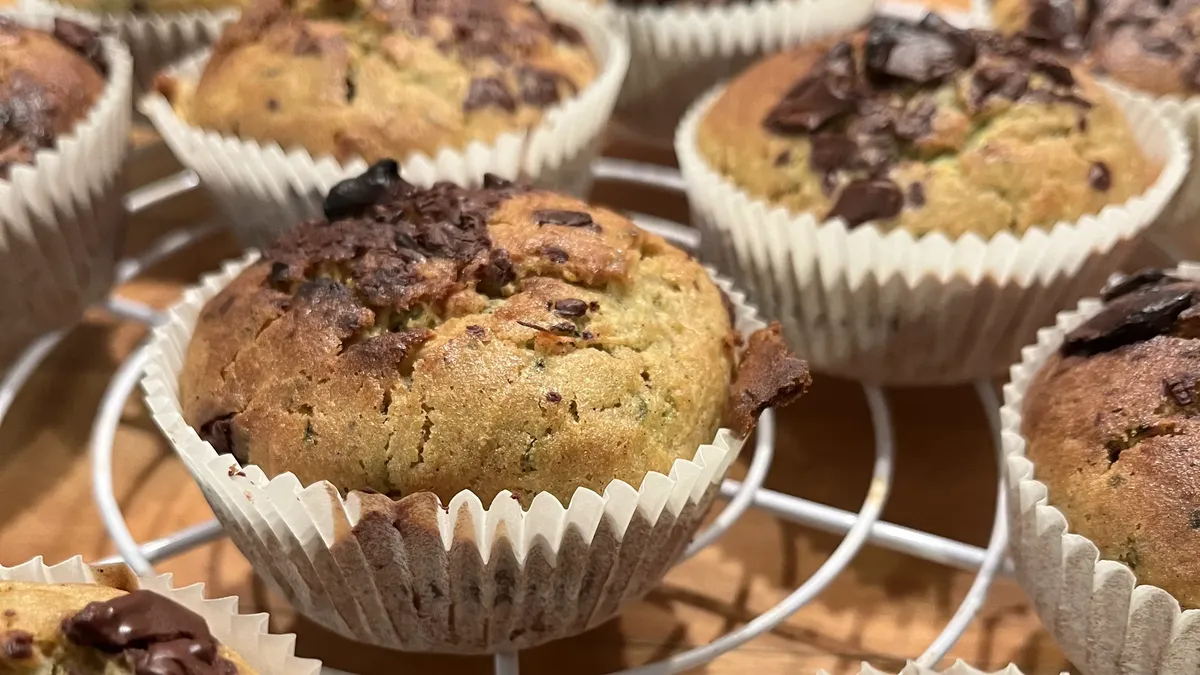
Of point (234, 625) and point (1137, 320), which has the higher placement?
point (1137, 320)

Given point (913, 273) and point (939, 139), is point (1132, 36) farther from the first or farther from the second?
point (913, 273)

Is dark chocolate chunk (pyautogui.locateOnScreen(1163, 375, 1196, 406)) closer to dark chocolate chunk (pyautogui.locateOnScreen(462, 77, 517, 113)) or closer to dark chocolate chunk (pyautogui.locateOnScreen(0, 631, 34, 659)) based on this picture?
dark chocolate chunk (pyautogui.locateOnScreen(462, 77, 517, 113))

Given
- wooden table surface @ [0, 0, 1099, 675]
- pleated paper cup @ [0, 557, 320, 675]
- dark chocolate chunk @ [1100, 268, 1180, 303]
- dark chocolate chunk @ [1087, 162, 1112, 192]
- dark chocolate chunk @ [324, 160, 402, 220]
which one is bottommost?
wooden table surface @ [0, 0, 1099, 675]

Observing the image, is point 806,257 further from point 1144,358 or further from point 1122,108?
point 1122,108

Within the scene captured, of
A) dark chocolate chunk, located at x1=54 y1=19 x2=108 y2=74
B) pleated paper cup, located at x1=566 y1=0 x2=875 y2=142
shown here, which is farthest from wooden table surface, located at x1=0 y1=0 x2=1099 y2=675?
pleated paper cup, located at x1=566 y1=0 x2=875 y2=142

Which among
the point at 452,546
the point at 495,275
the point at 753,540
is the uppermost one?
the point at 495,275

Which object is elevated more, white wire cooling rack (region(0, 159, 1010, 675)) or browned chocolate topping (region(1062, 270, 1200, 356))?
browned chocolate topping (region(1062, 270, 1200, 356))

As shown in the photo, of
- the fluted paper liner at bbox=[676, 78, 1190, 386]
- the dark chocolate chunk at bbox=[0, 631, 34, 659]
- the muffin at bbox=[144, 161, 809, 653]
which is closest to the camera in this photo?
the dark chocolate chunk at bbox=[0, 631, 34, 659]

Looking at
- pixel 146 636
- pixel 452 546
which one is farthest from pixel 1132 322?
pixel 146 636
